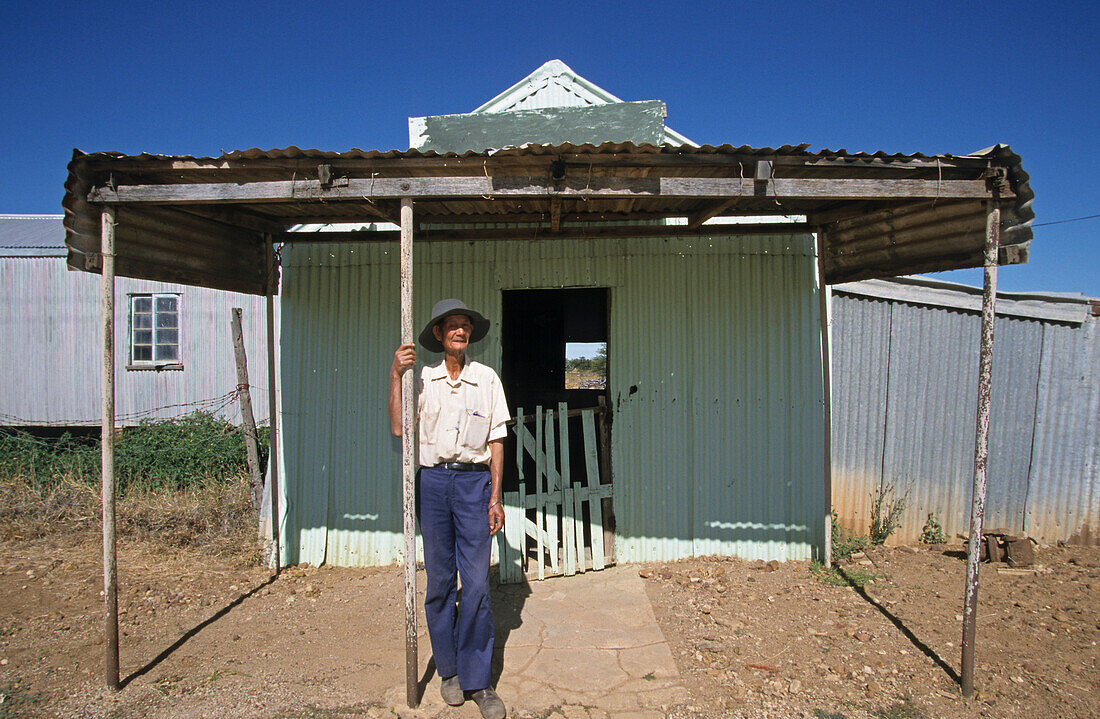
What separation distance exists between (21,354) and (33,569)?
9594mm

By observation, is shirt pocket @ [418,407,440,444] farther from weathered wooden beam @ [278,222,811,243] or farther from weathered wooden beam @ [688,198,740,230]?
weathered wooden beam @ [688,198,740,230]

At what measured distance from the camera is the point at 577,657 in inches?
152

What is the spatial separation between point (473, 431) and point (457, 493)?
373 millimetres

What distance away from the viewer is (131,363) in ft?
A: 39.7

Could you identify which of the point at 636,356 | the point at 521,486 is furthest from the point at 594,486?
the point at 636,356

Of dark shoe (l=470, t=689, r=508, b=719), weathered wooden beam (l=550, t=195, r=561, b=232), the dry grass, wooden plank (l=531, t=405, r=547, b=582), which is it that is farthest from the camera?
the dry grass

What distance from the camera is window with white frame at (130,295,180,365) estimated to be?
1220 centimetres

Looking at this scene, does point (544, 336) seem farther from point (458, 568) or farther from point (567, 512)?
point (458, 568)

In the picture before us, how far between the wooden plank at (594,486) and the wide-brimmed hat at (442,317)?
5.27 ft

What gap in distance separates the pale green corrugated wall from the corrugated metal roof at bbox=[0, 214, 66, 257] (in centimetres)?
964

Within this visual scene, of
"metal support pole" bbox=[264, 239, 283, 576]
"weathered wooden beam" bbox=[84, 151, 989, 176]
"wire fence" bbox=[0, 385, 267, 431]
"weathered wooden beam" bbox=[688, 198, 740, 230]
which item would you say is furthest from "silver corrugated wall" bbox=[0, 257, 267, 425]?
"weathered wooden beam" bbox=[688, 198, 740, 230]

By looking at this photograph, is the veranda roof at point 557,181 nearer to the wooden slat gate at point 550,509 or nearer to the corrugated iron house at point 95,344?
the wooden slat gate at point 550,509

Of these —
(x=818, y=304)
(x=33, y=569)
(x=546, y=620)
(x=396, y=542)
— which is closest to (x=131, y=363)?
(x=33, y=569)

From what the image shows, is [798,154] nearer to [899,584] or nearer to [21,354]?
[899,584]
